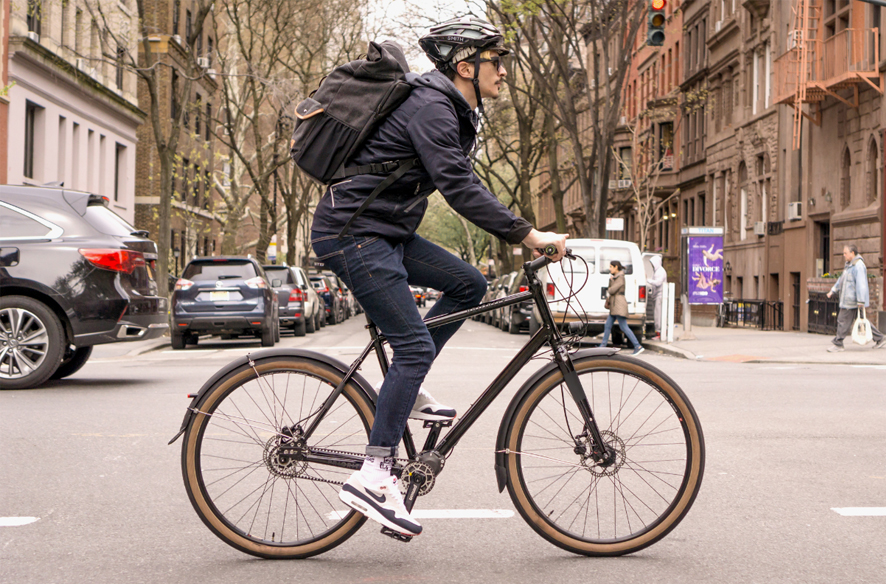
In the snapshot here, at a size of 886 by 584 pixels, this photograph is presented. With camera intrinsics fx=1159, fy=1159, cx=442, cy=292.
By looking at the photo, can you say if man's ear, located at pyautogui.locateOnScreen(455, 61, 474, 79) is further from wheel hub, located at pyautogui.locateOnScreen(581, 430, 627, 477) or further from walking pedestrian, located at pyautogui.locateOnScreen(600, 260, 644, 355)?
walking pedestrian, located at pyautogui.locateOnScreen(600, 260, 644, 355)

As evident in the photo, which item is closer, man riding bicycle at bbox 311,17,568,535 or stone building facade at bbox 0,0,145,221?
man riding bicycle at bbox 311,17,568,535

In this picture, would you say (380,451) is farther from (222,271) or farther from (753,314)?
(753,314)

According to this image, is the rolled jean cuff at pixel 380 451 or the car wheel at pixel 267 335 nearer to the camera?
the rolled jean cuff at pixel 380 451

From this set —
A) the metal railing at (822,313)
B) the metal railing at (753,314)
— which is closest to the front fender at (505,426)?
the metal railing at (822,313)

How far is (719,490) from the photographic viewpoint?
6.19 meters

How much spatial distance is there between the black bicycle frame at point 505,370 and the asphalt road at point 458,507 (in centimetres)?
44

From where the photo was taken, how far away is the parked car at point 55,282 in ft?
35.3

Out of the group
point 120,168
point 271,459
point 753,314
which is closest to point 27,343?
point 271,459

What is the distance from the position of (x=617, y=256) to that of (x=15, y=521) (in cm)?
1860

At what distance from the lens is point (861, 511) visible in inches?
220

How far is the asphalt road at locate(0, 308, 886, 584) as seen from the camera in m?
4.42

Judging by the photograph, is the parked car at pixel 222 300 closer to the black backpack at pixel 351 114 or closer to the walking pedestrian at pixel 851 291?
the walking pedestrian at pixel 851 291

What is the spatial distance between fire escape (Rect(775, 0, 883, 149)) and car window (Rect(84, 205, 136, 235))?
19267 mm

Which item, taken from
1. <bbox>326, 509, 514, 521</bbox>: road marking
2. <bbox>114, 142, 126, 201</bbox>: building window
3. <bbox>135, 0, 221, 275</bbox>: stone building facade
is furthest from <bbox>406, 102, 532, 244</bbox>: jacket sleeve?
<bbox>135, 0, 221, 275</bbox>: stone building facade
